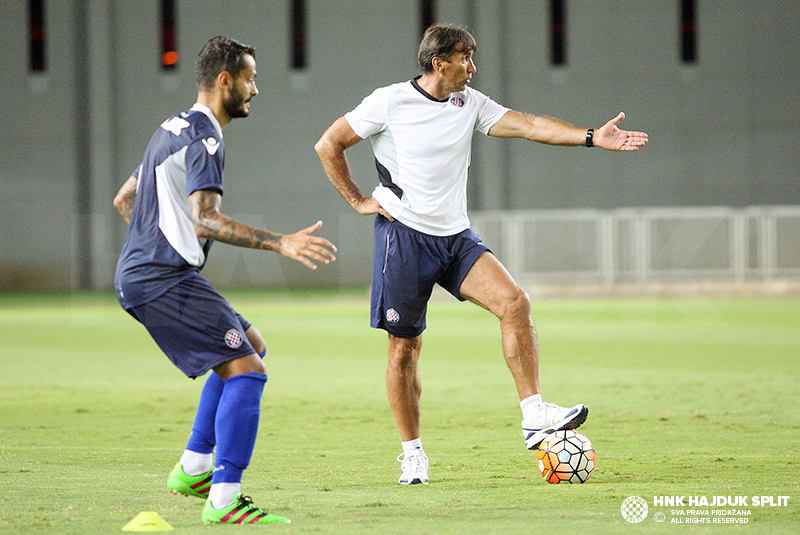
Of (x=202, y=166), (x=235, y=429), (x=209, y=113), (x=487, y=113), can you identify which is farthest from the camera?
(x=487, y=113)

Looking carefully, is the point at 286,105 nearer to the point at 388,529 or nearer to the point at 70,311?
the point at 70,311

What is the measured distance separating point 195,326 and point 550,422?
208 cm

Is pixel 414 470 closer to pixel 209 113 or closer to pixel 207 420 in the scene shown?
pixel 207 420

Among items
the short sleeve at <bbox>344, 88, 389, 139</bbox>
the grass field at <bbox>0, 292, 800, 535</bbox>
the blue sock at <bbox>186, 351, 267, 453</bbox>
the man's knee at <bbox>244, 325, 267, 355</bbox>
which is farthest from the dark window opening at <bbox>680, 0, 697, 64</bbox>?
the blue sock at <bbox>186, 351, 267, 453</bbox>

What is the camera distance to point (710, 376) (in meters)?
10.2

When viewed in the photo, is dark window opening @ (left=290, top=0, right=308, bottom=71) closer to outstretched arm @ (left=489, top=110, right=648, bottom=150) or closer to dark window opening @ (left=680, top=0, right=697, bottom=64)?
dark window opening @ (left=680, top=0, right=697, bottom=64)

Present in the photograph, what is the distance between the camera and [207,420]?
4809mm

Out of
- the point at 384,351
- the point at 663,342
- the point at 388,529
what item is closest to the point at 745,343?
the point at 663,342

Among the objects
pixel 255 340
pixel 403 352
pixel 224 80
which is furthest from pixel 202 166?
pixel 403 352

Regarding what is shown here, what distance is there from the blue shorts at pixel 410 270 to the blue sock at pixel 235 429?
1.44m

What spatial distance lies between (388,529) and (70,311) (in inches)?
772

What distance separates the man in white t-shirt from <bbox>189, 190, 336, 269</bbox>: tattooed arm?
4.94ft

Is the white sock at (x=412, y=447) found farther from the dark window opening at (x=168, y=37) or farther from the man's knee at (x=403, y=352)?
the dark window opening at (x=168, y=37)

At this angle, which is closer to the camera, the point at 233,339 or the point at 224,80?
the point at 233,339
